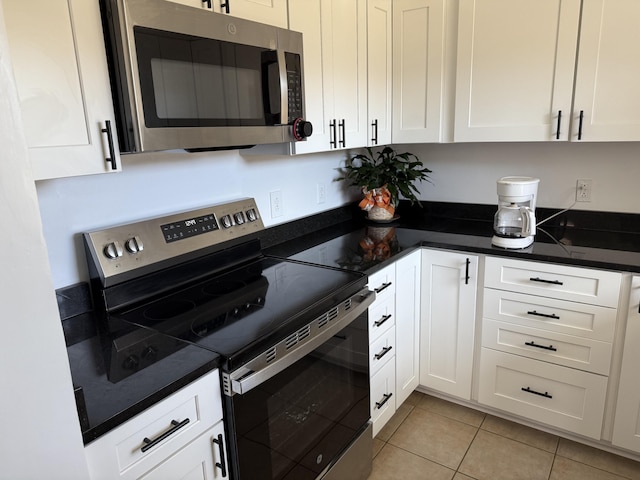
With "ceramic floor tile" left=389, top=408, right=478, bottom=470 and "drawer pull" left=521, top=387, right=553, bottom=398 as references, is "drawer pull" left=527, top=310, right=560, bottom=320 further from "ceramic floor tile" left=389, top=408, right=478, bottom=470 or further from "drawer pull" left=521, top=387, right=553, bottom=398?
"ceramic floor tile" left=389, top=408, right=478, bottom=470

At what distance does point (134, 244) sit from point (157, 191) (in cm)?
24

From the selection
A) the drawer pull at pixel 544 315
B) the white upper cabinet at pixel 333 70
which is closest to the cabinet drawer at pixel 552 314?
the drawer pull at pixel 544 315

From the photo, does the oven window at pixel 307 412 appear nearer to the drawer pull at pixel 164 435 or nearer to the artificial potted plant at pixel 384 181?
the drawer pull at pixel 164 435

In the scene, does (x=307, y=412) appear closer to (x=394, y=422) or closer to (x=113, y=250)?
(x=113, y=250)

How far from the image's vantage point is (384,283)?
193cm

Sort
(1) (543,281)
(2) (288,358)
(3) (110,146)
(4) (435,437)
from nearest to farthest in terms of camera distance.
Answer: (3) (110,146), (2) (288,358), (1) (543,281), (4) (435,437)

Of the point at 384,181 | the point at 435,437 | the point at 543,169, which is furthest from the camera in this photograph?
the point at 384,181

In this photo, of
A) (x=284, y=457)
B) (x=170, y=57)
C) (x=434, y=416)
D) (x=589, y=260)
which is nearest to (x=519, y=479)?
(x=434, y=416)

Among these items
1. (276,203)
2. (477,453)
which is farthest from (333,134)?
(477,453)

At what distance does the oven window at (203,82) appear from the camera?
1.20 metres

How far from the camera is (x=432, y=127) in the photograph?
2.35 m

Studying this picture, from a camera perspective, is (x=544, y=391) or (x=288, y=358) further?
(x=544, y=391)

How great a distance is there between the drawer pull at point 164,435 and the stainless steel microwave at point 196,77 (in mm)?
699

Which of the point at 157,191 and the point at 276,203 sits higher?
the point at 157,191
